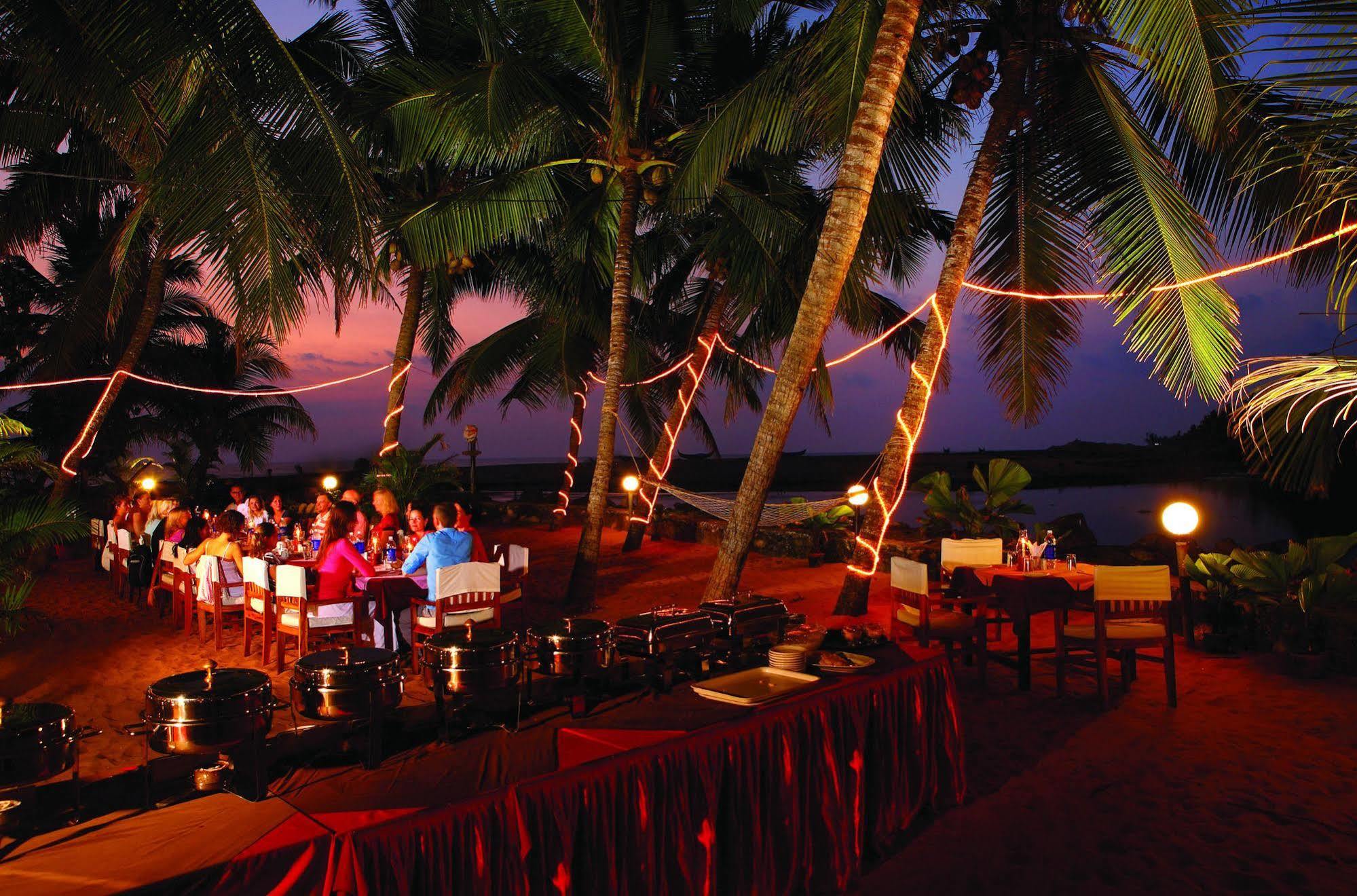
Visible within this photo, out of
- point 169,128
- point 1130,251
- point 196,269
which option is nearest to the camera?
point 169,128

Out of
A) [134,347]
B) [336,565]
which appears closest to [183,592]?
[336,565]

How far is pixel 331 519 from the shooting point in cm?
543

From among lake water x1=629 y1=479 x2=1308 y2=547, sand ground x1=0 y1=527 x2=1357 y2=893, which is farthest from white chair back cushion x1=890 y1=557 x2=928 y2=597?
lake water x1=629 y1=479 x2=1308 y2=547

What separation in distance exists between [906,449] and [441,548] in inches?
149

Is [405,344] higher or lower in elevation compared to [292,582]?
higher

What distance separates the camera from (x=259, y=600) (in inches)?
227

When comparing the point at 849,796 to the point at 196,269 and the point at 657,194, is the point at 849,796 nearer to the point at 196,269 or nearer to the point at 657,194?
the point at 657,194

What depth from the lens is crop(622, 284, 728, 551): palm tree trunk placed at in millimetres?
10445

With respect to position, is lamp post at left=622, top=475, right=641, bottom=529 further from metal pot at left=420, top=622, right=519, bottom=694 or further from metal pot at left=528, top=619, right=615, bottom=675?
metal pot at left=420, top=622, right=519, bottom=694

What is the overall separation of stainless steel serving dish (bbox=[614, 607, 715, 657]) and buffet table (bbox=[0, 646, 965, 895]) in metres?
0.17

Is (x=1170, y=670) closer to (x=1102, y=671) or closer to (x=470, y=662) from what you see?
(x=1102, y=671)

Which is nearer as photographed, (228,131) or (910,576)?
(228,131)

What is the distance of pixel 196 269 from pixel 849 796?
15975 mm

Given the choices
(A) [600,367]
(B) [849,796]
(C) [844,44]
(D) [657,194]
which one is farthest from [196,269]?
(B) [849,796]
